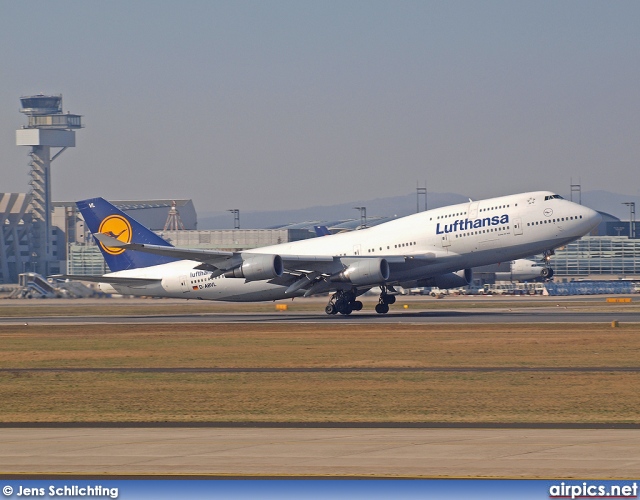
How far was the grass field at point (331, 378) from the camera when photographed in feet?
74.9

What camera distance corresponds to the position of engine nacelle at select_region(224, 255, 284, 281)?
5803 cm

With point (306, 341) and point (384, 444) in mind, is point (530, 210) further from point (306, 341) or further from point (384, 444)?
point (384, 444)

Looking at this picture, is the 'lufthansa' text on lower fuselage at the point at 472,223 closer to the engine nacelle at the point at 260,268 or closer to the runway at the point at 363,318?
the runway at the point at 363,318

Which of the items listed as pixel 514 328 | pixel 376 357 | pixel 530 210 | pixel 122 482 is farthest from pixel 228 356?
pixel 530 210

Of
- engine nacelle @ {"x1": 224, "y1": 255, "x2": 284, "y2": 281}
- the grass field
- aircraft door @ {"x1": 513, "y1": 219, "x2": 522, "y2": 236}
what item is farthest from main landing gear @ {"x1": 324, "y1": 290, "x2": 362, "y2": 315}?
the grass field

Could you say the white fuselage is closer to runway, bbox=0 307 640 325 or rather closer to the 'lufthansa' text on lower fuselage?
the 'lufthansa' text on lower fuselage

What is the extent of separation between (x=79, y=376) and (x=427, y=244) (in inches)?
1288

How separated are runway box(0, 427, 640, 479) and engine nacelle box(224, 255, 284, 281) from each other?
3762 centimetres

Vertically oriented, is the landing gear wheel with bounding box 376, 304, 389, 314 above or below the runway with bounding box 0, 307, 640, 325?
above

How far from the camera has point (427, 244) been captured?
60.5 metres

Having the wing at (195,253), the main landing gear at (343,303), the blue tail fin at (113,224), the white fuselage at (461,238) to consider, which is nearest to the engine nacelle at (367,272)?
the white fuselage at (461,238)

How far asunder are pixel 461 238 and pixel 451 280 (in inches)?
271

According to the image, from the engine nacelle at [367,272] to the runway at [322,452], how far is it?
3929 cm

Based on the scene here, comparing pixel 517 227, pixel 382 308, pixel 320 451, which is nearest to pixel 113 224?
pixel 382 308
